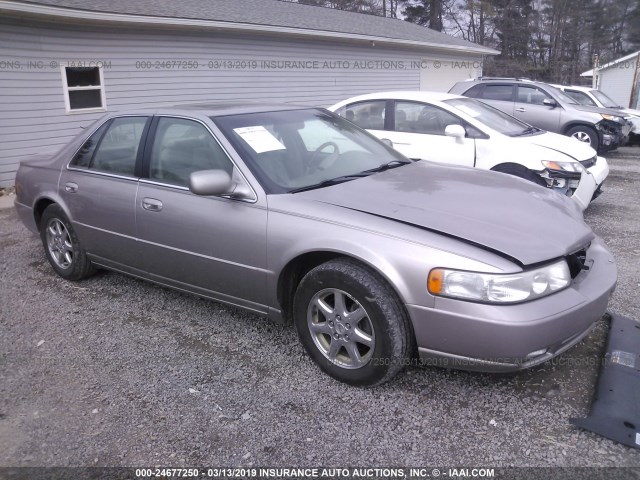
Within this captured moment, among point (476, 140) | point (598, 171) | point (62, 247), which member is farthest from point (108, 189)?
point (598, 171)

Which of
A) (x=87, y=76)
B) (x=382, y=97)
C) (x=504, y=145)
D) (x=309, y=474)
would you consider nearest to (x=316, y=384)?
(x=309, y=474)

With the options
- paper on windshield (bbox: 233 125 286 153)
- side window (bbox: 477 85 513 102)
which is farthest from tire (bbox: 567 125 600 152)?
paper on windshield (bbox: 233 125 286 153)

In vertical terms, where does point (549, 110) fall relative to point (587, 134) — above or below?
above

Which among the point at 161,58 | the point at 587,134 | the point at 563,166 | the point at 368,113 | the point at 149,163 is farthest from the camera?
the point at 587,134

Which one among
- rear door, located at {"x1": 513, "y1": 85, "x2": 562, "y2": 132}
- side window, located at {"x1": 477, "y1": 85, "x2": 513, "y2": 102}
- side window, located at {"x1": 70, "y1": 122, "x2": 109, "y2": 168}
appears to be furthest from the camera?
side window, located at {"x1": 477, "y1": 85, "x2": 513, "y2": 102}

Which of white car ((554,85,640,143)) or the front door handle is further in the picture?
white car ((554,85,640,143))

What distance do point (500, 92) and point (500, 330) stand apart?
10769 mm

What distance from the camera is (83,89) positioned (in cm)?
1018

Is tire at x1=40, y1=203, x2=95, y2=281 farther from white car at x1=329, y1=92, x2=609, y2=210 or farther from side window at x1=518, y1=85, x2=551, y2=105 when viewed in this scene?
side window at x1=518, y1=85, x2=551, y2=105

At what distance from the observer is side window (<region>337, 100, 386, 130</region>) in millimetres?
7254

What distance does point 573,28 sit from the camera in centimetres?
4097

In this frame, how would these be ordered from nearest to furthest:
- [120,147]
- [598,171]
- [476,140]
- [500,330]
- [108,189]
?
[500,330] → [108,189] → [120,147] → [476,140] → [598,171]

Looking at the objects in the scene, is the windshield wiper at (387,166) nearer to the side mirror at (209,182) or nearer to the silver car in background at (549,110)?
the side mirror at (209,182)

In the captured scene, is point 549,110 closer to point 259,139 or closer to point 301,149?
point 301,149
